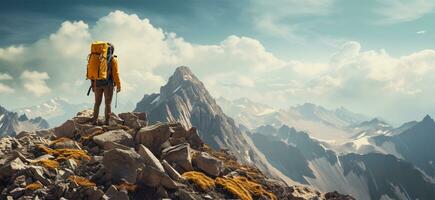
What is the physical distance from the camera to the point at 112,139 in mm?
27109

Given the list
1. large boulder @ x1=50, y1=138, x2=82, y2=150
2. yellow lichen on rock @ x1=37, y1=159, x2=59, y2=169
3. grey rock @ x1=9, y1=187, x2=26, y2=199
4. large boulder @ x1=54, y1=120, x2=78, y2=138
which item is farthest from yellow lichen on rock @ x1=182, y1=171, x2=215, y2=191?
large boulder @ x1=54, y1=120, x2=78, y2=138

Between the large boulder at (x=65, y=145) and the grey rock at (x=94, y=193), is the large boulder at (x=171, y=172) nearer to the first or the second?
the grey rock at (x=94, y=193)

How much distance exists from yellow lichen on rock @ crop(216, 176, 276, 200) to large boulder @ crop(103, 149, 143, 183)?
5.09 meters

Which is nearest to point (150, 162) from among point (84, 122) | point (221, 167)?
point (221, 167)

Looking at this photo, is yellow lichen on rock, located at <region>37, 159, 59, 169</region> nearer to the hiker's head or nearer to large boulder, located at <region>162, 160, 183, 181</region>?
large boulder, located at <region>162, 160, 183, 181</region>

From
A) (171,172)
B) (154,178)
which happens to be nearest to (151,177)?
(154,178)

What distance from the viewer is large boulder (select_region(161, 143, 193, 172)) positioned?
25.8 metres

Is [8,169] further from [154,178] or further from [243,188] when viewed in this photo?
[243,188]

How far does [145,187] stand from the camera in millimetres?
21984

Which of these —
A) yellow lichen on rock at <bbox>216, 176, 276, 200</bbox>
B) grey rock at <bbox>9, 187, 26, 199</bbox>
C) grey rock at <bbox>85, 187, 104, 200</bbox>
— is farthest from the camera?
yellow lichen on rock at <bbox>216, 176, 276, 200</bbox>

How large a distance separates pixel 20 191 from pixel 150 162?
21.7 ft

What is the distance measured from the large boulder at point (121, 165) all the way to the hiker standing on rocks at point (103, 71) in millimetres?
6439

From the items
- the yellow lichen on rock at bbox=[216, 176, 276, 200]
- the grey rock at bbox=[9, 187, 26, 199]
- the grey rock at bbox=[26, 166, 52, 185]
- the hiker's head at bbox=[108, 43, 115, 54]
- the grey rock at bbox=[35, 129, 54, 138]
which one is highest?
the hiker's head at bbox=[108, 43, 115, 54]

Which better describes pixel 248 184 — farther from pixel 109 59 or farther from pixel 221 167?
pixel 109 59
